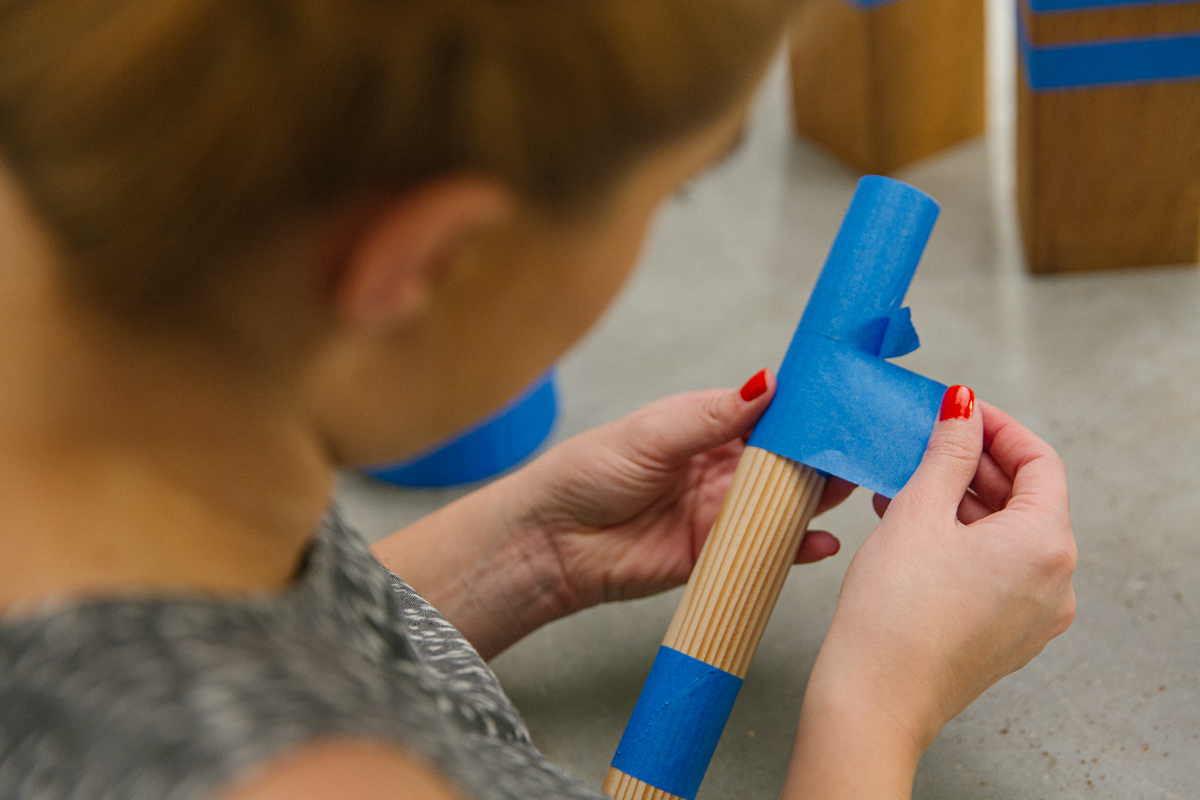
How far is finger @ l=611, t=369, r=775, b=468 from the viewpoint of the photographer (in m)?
0.81

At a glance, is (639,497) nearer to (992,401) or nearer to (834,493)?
(834,493)

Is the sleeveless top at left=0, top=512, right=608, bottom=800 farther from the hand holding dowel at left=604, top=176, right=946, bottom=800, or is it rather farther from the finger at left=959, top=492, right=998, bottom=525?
the finger at left=959, top=492, right=998, bottom=525

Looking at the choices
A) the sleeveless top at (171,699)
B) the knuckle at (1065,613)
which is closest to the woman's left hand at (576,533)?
the knuckle at (1065,613)

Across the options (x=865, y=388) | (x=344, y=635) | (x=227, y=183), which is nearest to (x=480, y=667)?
(x=344, y=635)

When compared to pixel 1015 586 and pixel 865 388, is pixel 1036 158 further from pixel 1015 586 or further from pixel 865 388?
pixel 1015 586

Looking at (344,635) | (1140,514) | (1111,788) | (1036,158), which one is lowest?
(1111,788)

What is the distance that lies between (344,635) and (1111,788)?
61 cm

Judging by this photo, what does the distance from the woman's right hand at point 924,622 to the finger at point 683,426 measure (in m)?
0.15

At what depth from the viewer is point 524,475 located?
0.91 metres

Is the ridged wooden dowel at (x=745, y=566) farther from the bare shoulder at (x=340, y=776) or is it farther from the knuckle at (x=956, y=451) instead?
the bare shoulder at (x=340, y=776)

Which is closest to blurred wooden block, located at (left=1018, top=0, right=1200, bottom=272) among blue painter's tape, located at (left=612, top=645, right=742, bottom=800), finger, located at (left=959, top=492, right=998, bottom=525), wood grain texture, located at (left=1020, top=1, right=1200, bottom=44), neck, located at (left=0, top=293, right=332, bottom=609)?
wood grain texture, located at (left=1020, top=1, right=1200, bottom=44)

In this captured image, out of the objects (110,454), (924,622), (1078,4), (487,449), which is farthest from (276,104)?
Answer: (1078,4)

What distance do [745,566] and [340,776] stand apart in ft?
1.42

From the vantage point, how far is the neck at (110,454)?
0.40 metres
